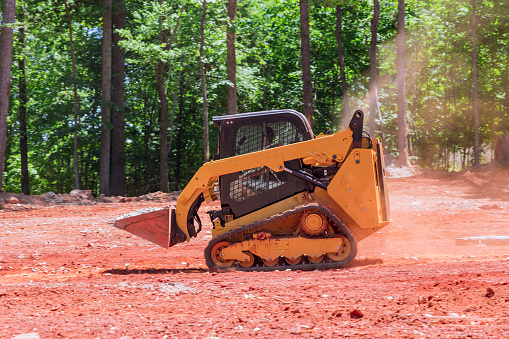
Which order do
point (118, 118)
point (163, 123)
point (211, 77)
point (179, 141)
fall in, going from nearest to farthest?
point (118, 118) → point (211, 77) → point (163, 123) → point (179, 141)

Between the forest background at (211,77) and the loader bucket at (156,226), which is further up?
the forest background at (211,77)

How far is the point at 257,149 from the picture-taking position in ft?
26.9

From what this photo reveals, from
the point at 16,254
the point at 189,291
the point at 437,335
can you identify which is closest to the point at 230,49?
the point at 16,254

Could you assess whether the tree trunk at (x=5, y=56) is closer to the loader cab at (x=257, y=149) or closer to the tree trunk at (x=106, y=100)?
the tree trunk at (x=106, y=100)

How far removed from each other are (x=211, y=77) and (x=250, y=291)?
22018 mm

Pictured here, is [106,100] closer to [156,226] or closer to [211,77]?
[211,77]

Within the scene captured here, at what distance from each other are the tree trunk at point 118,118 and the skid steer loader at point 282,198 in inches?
754

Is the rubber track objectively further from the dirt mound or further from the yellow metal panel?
the dirt mound

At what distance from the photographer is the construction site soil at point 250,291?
4.64m

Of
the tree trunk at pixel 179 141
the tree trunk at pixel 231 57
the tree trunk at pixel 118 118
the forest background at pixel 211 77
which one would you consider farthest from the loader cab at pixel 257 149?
the tree trunk at pixel 179 141

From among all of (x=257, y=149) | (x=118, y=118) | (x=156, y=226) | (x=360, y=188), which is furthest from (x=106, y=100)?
(x=360, y=188)

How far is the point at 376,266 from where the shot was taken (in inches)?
310

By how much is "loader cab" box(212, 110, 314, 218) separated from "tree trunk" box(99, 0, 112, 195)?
704 inches

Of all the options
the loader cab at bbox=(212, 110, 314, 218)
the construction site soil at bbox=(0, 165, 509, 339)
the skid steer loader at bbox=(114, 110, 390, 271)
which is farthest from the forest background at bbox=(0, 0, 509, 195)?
the skid steer loader at bbox=(114, 110, 390, 271)
